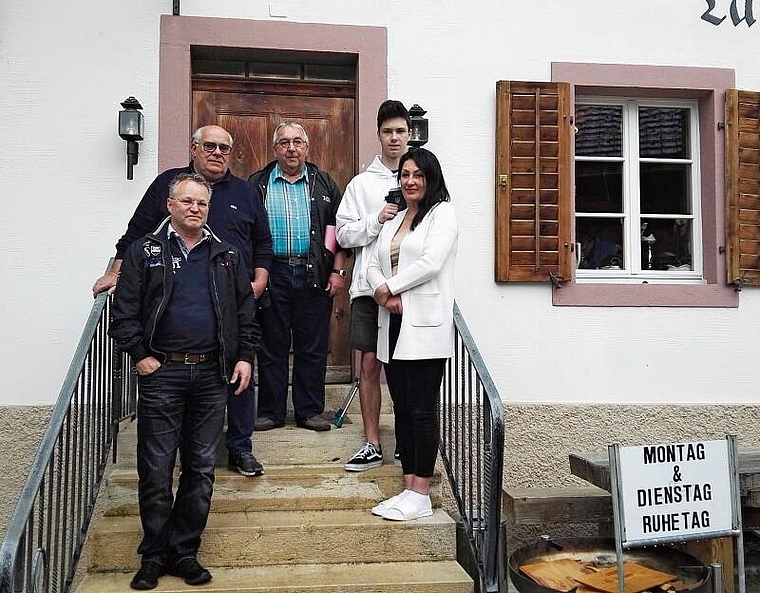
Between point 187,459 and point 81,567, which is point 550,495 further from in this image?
point 81,567

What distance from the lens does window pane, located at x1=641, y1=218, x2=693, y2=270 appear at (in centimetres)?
595

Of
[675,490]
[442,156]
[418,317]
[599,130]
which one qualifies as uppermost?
[599,130]

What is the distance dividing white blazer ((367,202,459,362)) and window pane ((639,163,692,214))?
2581 mm

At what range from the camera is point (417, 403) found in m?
3.86

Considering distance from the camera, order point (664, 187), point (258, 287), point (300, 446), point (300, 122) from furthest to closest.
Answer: point (664, 187)
point (300, 122)
point (300, 446)
point (258, 287)

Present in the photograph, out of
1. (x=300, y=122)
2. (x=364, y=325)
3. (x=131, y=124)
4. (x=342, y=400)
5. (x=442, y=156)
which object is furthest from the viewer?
(x=300, y=122)

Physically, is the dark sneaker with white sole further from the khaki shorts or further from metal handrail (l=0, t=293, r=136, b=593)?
metal handrail (l=0, t=293, r=136, b=593)

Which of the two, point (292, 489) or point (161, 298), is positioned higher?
point (161, 298)

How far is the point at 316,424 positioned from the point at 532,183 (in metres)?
2.17

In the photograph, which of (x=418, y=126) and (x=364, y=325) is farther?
(x=418, y=126)

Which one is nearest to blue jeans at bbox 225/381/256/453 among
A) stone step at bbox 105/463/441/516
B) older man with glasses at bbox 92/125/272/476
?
older man with glasses at bbox 92/125/272/476

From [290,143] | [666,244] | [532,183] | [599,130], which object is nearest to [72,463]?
[290,143]

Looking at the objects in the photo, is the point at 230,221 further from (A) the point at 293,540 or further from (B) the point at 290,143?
(A) the point at 293,540

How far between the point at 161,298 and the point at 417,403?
1.23m
